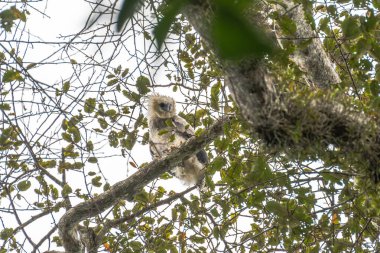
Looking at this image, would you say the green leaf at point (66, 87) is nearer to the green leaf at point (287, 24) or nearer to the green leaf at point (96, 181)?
the green leaf at point (96, 181)

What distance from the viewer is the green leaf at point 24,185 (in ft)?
Result: 13.0

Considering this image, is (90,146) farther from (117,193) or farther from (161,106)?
(161,106)

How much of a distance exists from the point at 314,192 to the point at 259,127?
6.17 feet

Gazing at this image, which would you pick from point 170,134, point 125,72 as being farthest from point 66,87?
point 170,134

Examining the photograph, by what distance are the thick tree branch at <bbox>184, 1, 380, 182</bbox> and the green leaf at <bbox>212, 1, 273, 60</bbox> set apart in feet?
3.03

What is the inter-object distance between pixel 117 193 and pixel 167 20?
3585 mm

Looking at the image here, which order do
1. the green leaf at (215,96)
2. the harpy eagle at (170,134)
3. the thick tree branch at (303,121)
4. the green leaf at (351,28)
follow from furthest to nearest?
the harpy eagle at (170,134), the green leaf at (215,96), the green leaf at (351,28), the thick tree branch at (303,121)

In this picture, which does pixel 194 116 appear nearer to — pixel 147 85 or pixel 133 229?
pixel 147 85

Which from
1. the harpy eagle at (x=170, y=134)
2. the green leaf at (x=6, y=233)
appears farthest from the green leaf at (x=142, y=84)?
the harpy eagle at (x=170, y=134)

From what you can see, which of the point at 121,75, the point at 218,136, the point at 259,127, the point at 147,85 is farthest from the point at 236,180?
the point at 259,127

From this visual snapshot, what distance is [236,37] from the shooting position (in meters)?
0.62

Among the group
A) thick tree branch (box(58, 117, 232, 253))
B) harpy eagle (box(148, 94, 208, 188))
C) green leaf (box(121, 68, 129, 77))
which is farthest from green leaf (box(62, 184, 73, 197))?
harpy eagle (box(148, 94, 208, 188))

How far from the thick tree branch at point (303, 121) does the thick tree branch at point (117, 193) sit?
2.16m

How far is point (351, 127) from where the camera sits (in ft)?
6.24
